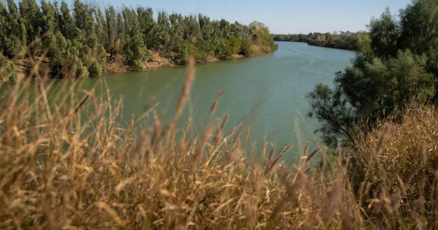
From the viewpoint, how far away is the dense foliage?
10695 mm

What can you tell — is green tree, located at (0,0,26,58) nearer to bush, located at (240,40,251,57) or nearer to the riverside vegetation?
the riverside vegetation

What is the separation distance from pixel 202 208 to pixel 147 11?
115 feet

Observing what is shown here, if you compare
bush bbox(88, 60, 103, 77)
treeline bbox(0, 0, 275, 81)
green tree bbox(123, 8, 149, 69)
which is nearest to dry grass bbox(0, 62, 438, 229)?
treeline bbox(0, 0, 275, 81)

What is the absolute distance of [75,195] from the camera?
1191 mm

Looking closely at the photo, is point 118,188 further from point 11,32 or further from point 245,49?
point 245,49

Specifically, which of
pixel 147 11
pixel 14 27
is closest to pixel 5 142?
pixel 14 27

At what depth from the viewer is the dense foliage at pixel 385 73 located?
10695 mm

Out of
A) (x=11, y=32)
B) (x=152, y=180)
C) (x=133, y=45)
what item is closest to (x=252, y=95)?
(x=133, y=45)

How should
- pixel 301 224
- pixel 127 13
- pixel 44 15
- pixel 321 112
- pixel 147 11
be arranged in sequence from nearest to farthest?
1. pixel 301 224
2. pixel 321 112
3. pixel 44 15
4. pixel 127 13
5. pixel 147 11

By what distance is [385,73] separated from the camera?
432 inches

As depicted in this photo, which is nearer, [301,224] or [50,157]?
[50,157]

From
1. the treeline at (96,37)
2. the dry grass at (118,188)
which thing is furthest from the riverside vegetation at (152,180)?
the treeline at (96,37)

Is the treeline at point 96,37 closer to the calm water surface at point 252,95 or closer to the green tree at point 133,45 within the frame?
the green tree at point 133,45

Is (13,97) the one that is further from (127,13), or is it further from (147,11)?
(147,11)
